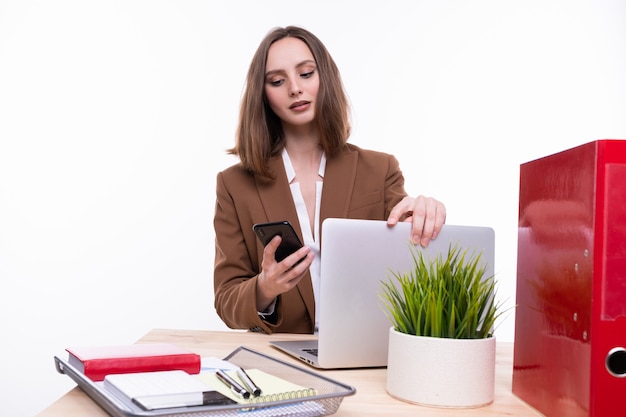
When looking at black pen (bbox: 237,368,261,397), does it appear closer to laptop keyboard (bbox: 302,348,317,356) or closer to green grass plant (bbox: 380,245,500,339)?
green grass plant (bbox: 380,245,500,339)

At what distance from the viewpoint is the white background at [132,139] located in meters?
3.48

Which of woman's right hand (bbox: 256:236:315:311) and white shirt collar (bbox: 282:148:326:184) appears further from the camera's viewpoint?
white shirt collar (bbox: 282:148:326:184)

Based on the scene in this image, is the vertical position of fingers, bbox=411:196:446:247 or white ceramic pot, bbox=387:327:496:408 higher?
fingers, bbox=411:196:446:247

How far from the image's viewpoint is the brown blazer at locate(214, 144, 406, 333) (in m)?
1.86

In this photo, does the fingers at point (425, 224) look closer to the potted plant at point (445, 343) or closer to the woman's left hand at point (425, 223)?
the woman's left hand at point (425, 223)

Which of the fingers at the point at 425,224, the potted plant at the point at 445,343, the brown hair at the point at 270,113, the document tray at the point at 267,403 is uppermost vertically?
the brown hair at the point at 270,113

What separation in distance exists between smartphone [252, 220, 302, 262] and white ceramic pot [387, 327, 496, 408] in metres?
0.38

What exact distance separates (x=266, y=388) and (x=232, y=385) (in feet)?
0.14

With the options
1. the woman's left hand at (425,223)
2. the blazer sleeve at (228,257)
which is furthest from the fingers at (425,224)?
the blazer sleeve at (228,257)

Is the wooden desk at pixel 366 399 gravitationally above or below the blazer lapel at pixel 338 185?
below

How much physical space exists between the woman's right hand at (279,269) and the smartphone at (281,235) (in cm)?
1

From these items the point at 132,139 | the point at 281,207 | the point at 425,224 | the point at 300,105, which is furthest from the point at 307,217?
the point at 132,139

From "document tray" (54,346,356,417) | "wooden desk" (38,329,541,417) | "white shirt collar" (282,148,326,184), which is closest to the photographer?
"document tray" (54,346,356,417)

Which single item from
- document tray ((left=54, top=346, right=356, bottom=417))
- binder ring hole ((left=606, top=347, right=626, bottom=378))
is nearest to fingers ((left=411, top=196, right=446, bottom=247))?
document tray ((left=54, top=346, right=356, bottom=417))
